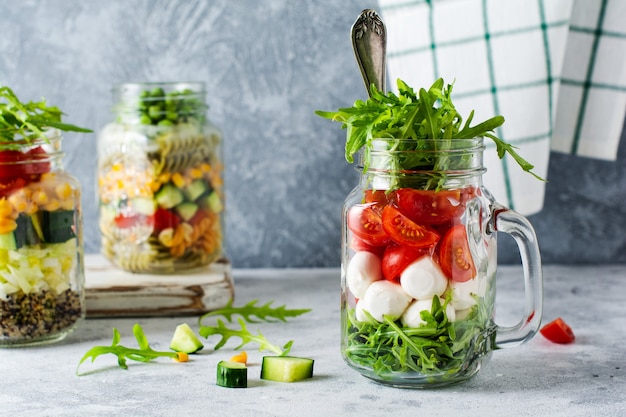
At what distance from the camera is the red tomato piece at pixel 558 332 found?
3.68 ft

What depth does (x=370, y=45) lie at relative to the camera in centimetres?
97

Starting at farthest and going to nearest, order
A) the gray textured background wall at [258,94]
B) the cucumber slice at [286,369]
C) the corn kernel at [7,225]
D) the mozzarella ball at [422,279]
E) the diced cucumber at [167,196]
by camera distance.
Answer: the gray textured background wall at [258,94] < the diced cucumber at [167,196] < the corn kernel at [7,225] < the cucumber slice at [286,369] < the mozzarella ball at [422,279]

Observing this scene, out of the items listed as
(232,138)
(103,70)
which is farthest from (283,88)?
(103,70)

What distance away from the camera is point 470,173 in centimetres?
92

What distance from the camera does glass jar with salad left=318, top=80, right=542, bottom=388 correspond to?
2.88 ft

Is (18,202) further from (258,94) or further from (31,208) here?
(258,94)

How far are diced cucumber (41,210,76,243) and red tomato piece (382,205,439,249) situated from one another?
488 millimetres

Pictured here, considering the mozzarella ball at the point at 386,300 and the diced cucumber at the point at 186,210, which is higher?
the diced cucumber at the point at 186,210

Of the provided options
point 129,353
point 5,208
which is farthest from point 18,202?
point 129,353

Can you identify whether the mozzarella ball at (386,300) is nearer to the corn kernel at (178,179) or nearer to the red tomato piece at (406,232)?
the red tomato piece at (406,232)

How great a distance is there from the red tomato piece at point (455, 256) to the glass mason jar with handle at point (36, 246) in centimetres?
54

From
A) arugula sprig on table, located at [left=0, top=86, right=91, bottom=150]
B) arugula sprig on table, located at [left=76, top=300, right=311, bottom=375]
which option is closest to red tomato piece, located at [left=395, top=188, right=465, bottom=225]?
arugula sprig on table, located at [left=76, top=300, right=311, bottom=375]

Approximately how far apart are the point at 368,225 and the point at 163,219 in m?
0.53

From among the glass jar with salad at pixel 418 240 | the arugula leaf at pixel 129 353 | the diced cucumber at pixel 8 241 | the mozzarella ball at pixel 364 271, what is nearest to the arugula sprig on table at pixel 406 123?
the glass jar with salad at pixel 418 240
